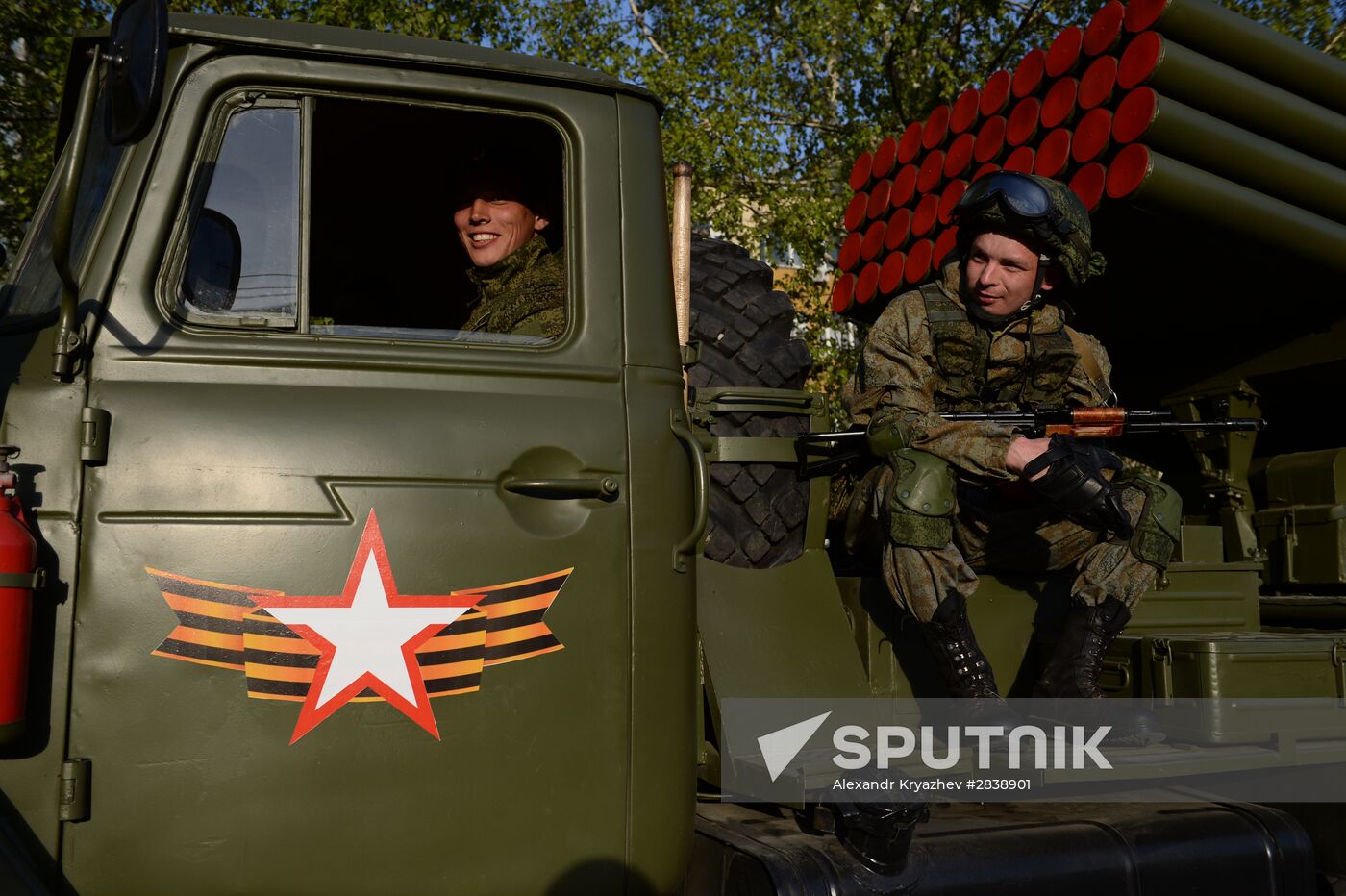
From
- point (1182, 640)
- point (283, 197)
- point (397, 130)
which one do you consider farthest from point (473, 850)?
point (1182, 640)

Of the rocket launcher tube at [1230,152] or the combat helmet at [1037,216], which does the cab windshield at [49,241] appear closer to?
the combat helmet at [1037,216]

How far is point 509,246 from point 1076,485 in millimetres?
1509

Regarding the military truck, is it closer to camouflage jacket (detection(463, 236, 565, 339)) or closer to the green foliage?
camouflage jacket (detection(463, 236, 565, 339))

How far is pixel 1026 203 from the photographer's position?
3.38 m

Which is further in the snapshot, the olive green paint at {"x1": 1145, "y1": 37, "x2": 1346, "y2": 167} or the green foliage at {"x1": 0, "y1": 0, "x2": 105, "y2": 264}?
the green foliage at {"x1": 0, "y1": 0, "x2": 105, "y2": 264}

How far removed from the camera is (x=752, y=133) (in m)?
13.3

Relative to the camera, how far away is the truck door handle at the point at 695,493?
2424 mm

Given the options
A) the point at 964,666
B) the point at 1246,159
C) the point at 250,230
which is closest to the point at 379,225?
the point at 250,230

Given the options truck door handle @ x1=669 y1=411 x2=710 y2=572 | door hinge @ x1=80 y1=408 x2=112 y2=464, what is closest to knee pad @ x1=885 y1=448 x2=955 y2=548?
truck door handle @ x1=669 y1=411 x2=710 y2=572

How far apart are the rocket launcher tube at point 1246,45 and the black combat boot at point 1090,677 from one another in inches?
69.6

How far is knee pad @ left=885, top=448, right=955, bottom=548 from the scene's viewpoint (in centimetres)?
306

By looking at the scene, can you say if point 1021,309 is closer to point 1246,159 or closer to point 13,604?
point 1246,159

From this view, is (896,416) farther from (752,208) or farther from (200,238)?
(752,208)

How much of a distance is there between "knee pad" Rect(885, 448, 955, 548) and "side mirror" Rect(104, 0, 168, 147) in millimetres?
1878
